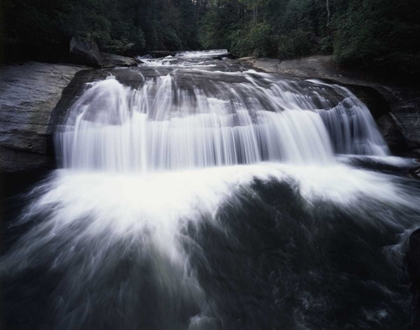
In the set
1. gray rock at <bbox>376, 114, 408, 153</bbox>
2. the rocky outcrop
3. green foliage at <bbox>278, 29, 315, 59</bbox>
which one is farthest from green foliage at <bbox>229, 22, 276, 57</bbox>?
gray rock at <bbox>376, 114, 408, 153</bbox>

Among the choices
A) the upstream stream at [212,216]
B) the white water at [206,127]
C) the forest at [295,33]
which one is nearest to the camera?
the upstream stream at [212,216]

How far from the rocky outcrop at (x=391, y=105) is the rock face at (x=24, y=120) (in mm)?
8961

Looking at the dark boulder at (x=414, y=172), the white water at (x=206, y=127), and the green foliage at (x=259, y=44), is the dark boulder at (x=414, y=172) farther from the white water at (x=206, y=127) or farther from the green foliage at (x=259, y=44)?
the green foliage at (x=259, y=44)

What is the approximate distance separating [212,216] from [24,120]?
4701 millimetres

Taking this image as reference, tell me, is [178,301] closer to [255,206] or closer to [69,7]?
[255,206]

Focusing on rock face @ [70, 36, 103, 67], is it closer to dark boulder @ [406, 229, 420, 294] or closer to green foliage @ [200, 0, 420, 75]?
green foliage @ [200, 0, 420, 75]

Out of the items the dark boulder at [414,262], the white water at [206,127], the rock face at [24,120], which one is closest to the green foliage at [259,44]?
the white water at [206,127]

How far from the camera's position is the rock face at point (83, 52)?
343 inches

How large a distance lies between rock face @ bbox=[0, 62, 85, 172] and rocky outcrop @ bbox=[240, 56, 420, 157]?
29.4ft

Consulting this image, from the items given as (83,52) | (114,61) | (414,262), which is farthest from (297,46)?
(414,262)

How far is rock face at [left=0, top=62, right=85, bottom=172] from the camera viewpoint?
5.01 m

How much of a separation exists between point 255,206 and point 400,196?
122 inches

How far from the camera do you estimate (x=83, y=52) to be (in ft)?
29.0

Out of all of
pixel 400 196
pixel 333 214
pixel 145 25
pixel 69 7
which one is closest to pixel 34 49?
Answer: pixel 69 7
